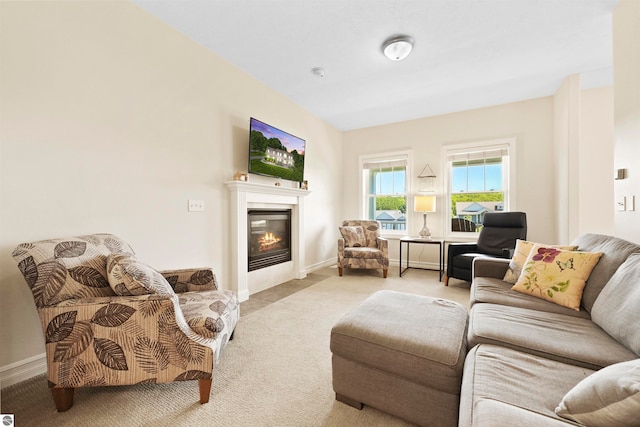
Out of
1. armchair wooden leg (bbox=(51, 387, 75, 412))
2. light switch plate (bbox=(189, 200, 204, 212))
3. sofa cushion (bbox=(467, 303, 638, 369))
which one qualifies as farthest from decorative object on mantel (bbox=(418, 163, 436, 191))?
armchair wooden leg (bbox=(51, 387, 75, 412))

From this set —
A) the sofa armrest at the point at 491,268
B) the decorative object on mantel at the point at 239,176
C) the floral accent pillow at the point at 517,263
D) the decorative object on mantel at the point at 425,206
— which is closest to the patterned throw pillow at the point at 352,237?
the decorative object on mantel at the point at 425,206

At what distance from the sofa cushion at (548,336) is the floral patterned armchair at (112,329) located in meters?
1.42

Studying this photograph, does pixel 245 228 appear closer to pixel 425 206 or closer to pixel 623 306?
pixel 425 206

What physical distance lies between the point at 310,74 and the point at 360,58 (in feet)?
2.18

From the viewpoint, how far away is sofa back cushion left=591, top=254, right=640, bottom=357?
1.12 m

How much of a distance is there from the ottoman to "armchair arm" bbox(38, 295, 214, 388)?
725mm

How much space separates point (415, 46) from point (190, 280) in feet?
10.0

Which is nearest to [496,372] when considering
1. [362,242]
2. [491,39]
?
[491,39]

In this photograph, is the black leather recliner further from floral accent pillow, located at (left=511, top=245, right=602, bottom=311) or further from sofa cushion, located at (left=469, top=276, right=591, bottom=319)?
floral accent pillow, located at (left=511, top=245, right=602, bottom=311)

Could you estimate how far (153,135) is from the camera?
2389 millimetres

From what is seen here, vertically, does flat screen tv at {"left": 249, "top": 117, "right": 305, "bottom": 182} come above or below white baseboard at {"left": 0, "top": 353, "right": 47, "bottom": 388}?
above

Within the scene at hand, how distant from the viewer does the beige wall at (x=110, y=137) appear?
168 centimetres

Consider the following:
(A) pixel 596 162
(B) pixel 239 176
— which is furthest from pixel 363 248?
(A) pixel 596 162

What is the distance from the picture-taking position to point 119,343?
52.9 inches
